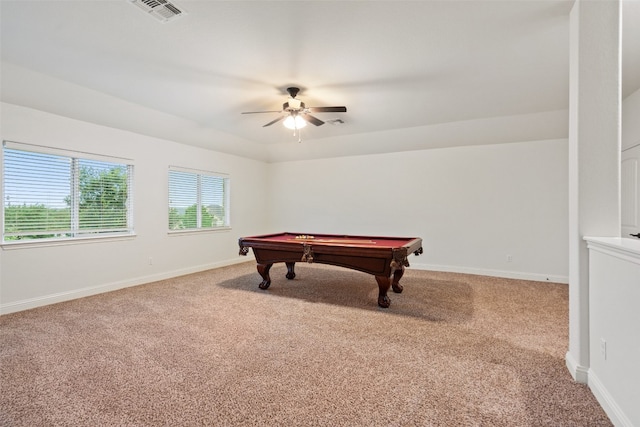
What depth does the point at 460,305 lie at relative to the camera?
365cm

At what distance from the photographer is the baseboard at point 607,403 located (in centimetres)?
154

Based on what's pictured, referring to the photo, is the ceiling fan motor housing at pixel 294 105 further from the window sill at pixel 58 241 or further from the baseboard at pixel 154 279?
the baseboard at pixel 154 279

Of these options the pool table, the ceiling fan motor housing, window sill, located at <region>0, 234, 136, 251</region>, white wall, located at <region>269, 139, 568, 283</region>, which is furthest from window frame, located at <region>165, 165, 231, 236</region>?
the ceiling fan motor housing

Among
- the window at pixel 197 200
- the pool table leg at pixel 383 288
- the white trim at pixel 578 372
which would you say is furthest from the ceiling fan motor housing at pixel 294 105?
the white trim at pixel 578 372

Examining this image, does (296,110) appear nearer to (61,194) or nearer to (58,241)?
(61,194)

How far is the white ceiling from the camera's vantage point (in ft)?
7.43

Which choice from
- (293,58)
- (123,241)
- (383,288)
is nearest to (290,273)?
(383,288)

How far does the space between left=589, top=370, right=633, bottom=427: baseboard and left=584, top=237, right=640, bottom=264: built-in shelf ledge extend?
80 cm

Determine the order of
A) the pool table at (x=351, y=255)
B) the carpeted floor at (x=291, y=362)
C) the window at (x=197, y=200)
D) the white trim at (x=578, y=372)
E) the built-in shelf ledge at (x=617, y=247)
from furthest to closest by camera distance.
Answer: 1. the window at (x=197, y=200)
2. the pool table at (x=351, y=255)
3. the white trim at (x=578, y=372)
4. the carpeted floor at (x=291, y=362)
5. the built-in shelf ledge at (x=617, y=247)

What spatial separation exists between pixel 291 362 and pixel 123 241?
3598mm

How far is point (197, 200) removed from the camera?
5824mm

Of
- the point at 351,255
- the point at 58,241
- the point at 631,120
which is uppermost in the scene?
the point at 631,120

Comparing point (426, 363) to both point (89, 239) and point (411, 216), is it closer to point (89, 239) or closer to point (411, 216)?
point (411, 216)

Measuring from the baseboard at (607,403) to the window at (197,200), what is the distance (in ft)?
18.3
